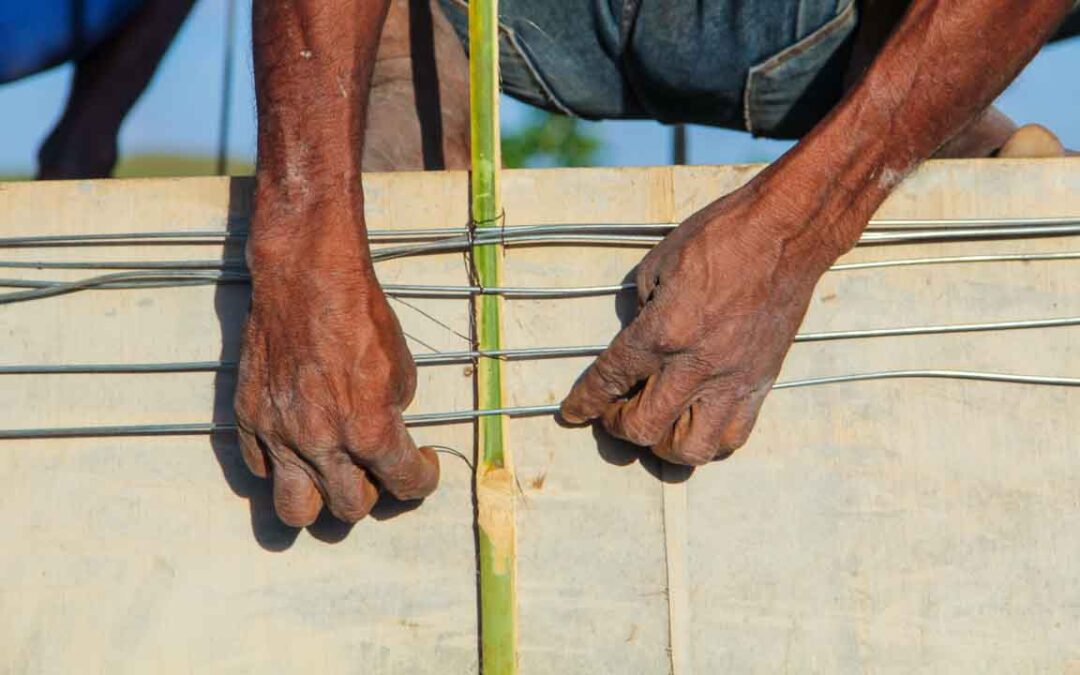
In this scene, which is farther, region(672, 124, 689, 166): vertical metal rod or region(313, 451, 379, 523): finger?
region(672, 124, 689, 166): vertical metal rod

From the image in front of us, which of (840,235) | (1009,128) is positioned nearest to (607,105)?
(1009,128)

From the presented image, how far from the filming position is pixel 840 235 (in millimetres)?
1646

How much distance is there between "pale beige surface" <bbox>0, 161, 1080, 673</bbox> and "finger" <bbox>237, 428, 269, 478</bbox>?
Result: 0.34ft

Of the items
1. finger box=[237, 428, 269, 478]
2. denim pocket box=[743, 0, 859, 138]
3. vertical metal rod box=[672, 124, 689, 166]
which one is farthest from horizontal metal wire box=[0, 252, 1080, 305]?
vertical metal rod box=[672, 124, 689, 166]

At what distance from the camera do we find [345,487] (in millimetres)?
1609

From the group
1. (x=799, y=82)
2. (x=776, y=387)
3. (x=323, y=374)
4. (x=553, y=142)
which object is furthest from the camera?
(x=553, y=142)

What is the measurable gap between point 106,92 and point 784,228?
154 cm

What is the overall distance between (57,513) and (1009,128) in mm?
1396

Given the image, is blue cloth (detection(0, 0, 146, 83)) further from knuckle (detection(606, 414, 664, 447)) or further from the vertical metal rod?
knuckle (detection(606, 414, 664, 447))

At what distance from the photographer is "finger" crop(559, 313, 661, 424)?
161cm

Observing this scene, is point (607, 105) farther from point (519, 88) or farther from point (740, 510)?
point (740, 510)

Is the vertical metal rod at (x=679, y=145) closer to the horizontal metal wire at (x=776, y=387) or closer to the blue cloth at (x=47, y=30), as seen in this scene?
the blue cloth at (x=47, y=30)

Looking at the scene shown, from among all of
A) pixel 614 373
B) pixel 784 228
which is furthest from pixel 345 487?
pixel 784 228

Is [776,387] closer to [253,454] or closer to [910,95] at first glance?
[910,95]
